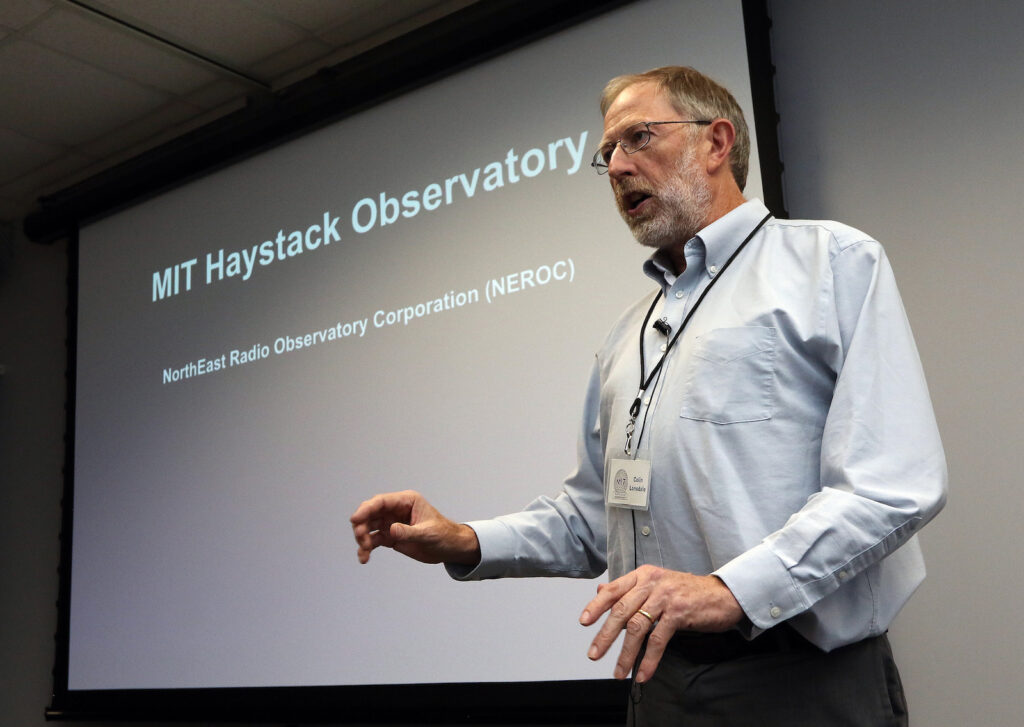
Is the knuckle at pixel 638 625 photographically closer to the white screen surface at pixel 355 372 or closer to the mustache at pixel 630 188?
the mustache at pixel 630 188

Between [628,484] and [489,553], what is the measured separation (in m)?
0.27

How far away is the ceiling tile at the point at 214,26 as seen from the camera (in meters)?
3.65

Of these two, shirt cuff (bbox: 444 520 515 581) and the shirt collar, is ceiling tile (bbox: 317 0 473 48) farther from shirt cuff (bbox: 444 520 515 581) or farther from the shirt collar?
shirt cuff (bbox: 444 520 515 581)

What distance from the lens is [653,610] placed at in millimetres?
1021

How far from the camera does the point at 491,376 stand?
10.2ft

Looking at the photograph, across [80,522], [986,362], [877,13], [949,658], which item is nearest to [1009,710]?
[949,658]

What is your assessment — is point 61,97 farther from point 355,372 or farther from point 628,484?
point 628,484

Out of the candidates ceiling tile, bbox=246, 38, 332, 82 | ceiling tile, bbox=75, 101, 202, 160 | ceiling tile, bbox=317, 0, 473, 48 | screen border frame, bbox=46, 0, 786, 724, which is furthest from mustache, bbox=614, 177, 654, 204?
ceiling tile, bbox=75, 101, 202, 160

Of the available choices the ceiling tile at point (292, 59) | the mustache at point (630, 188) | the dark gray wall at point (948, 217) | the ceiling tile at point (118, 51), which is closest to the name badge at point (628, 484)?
the mustache at point (630, 188)

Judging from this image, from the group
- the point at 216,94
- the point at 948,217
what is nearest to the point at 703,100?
the point at 948,217

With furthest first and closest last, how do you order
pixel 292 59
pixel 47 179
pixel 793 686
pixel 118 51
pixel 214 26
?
pixel 47 179 < pixel 292 59 < pixel 118 51 < pixel 214 26 < pixel 793 686

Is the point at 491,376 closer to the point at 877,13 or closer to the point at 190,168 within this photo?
the point at 877,13

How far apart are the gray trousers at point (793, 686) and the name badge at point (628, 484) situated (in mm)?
193

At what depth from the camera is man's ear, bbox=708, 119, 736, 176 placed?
157 centimetres
